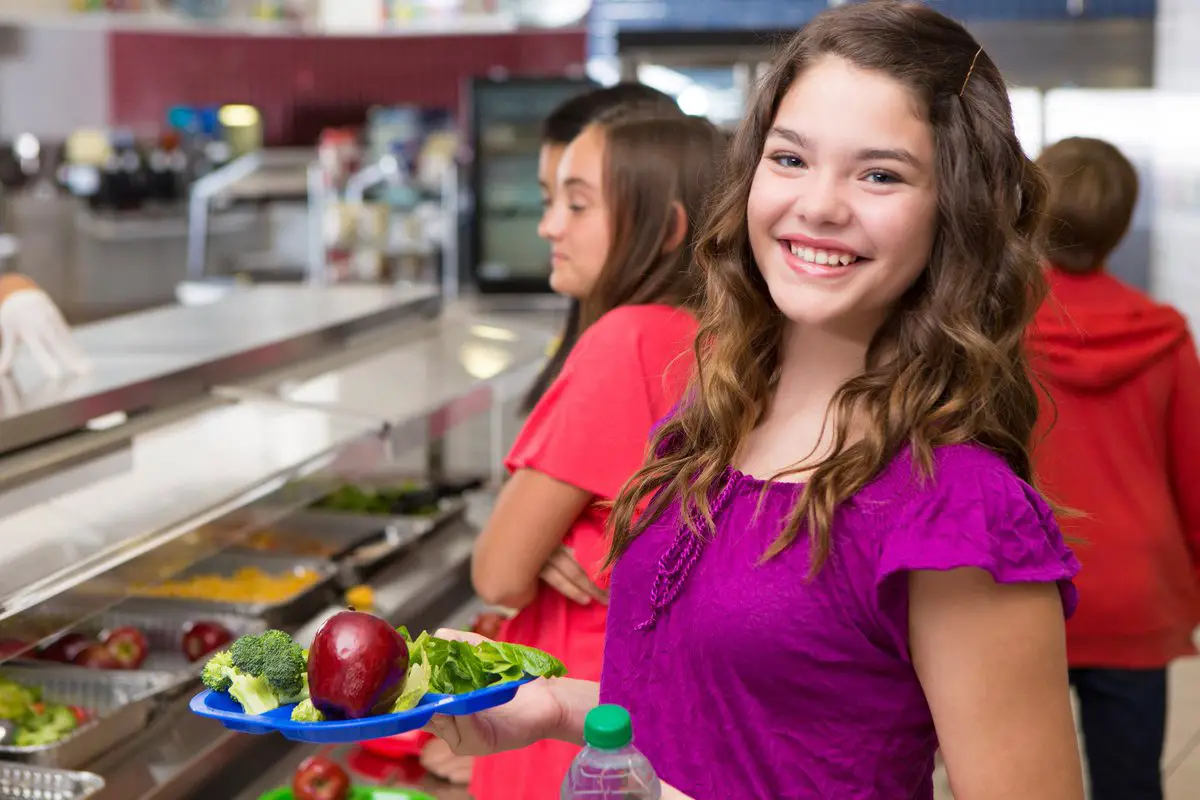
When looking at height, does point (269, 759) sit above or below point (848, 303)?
below

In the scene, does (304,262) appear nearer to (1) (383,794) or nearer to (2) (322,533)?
(2) (322,533)

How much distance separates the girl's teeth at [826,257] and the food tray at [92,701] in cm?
135

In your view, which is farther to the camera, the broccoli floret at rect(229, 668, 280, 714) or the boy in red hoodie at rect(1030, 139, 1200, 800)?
the boy in red hoodie at rect(1030, 139, 1200, 800)

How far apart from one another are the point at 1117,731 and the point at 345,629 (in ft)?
7.01

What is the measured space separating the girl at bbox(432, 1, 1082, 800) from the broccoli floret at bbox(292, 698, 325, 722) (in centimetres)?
35

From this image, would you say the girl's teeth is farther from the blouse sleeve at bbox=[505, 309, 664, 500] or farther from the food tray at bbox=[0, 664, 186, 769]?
the food tray at bbox=[0, 664, 186, 769]

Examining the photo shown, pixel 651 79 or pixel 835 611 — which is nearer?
pixel 835 611

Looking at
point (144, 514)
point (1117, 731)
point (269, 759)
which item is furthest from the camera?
point (1117, 731)

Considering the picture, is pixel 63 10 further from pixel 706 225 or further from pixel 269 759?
pixel 706 225

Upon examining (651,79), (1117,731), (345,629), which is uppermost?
(651,79)

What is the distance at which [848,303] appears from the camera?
1367 mm

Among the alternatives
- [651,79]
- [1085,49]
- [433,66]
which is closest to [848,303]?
[651,79]

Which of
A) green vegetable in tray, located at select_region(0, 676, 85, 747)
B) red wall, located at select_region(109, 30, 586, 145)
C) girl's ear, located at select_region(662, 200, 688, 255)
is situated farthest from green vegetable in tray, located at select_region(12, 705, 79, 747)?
red wall, located at select_region(109, 30, 586, 145)

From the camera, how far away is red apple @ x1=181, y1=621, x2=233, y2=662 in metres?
2.69
